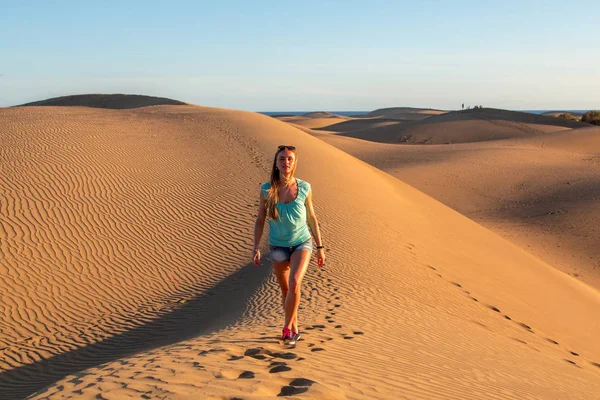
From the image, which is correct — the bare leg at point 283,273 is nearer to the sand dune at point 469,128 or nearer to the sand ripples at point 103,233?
the sand ripples at point 103,233

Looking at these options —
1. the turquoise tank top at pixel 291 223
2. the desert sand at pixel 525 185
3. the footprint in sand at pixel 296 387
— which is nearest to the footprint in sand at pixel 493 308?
the turquoise tank top at pixel 291 223

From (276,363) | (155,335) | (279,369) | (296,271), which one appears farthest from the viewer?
(155,335)

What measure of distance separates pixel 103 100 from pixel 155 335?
138 feet

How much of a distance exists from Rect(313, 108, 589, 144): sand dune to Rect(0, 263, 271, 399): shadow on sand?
43.1 metres

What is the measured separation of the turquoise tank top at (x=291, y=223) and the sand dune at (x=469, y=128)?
154 feet

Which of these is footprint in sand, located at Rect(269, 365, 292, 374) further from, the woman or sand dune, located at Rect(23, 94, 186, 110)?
sand dune, located at Rect(23, 94, 186, 110)

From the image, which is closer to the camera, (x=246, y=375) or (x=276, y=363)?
(x=246, y=375)

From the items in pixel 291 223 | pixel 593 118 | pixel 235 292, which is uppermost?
pixel 593 118

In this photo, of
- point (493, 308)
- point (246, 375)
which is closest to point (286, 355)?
point (246, 375)

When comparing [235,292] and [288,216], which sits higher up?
[288,216]

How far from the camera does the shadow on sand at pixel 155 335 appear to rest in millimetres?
7430

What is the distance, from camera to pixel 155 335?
8.58 meters

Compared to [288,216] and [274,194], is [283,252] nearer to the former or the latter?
[288,216]

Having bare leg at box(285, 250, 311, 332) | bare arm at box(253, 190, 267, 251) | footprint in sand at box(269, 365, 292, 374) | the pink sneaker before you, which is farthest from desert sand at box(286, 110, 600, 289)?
footprint in sand at box(269, 365, 292, 374)
